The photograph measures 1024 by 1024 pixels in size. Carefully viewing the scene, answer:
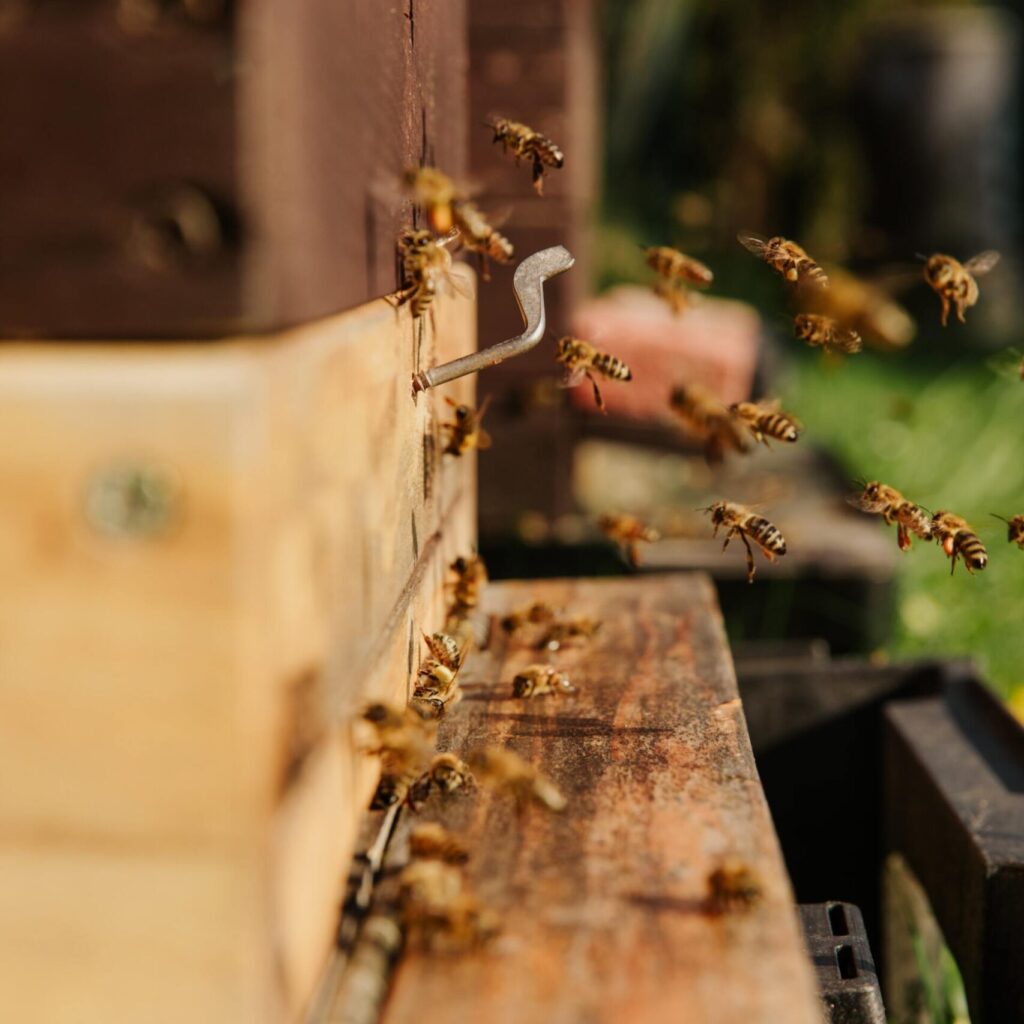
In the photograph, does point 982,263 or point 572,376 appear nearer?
point 572,376

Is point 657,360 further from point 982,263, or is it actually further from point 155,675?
point 155,675

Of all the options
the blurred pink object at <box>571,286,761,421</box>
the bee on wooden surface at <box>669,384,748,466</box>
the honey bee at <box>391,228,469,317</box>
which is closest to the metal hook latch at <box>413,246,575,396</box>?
the honey bee at <box>391,228,469,317</box>

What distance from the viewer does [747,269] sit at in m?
11.2

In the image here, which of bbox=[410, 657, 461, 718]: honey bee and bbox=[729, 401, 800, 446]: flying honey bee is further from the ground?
bbox=[729, 401, 800, 446]: flying honey bee

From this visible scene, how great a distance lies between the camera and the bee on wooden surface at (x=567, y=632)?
7.07 ft

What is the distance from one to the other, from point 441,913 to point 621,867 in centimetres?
22

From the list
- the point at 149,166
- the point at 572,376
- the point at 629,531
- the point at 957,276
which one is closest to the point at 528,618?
the point at 572,376

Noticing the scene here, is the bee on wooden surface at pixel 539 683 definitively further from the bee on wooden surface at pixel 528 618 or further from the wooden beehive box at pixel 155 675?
the wooden beehive box at pixel 155 675

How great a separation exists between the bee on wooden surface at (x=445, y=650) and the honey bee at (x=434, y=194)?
23.1 inches

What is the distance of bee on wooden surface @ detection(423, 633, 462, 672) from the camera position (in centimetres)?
185

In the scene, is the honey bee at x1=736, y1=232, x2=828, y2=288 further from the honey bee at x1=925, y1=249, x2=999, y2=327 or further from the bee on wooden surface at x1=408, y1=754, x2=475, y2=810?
the bee on wooden surface at x1=408, y1=754, x2=475, y2=810

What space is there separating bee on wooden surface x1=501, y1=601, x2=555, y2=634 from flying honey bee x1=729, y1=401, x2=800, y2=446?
2.15ft

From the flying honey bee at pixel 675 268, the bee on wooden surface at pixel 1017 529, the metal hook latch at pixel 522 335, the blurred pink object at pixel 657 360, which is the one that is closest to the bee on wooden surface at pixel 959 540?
the bee on wooden surface at pixel 1017 529

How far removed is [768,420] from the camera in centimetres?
263
